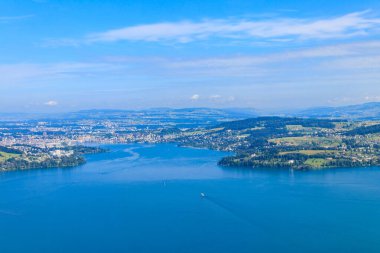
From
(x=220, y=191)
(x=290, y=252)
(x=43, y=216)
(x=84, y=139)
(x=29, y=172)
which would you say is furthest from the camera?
(x=84, y=139)

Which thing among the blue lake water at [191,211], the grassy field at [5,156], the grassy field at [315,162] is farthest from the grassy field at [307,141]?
the grassy field at [5,156]


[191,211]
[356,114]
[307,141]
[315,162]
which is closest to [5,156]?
[191,211]

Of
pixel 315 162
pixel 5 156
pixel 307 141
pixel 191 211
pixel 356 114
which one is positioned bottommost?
pixel 191 211

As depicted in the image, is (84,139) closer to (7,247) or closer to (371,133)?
(371,133)

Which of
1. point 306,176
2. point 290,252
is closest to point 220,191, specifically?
point 306,176

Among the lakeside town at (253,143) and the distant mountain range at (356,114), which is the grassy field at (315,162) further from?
the distant mountain range at (356,114)

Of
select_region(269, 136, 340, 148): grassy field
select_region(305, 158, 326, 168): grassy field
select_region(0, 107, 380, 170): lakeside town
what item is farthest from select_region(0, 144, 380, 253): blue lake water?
select_region(269, 136, 340, 148): grassy field

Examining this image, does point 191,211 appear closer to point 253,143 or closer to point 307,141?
point 253,143

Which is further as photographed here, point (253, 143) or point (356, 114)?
point (356, 114)

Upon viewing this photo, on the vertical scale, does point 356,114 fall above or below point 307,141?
above
